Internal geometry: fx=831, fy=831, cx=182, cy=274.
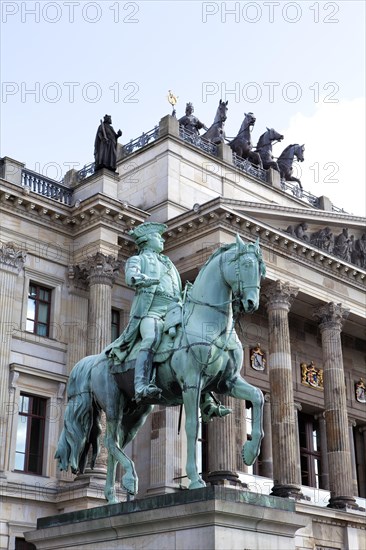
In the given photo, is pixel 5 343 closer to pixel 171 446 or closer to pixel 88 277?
pixel 88 277

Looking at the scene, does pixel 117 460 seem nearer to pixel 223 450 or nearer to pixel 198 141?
A: pixel 223 450

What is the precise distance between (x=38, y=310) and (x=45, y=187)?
16.3ft

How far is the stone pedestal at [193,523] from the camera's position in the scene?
9.08 metres

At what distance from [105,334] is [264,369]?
971 centimetres

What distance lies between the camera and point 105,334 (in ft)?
95.3

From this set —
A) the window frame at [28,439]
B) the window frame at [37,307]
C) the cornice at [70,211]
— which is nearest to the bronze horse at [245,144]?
the cornice at [70,211]

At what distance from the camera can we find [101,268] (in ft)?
98.6

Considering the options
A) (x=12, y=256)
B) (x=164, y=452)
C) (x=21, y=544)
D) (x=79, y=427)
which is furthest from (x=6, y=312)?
(x=79, y=427)

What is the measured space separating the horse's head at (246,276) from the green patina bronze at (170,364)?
0.01m

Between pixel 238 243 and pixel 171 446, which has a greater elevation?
pixel 171 446

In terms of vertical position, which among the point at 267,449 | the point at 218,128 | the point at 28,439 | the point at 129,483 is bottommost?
the point at 129,483

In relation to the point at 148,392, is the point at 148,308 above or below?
above

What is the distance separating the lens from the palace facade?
92.3 ft

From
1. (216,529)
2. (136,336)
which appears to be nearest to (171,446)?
(136,336)
